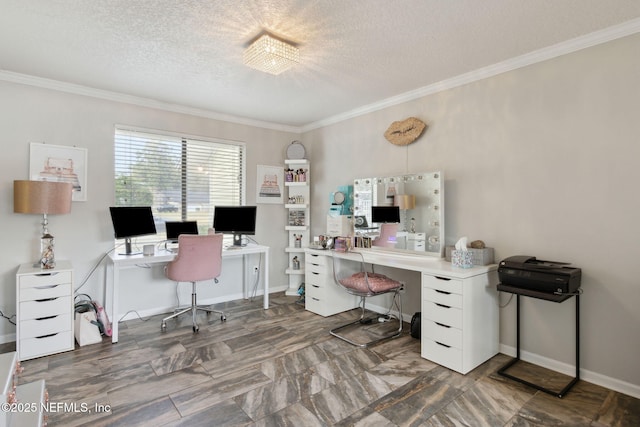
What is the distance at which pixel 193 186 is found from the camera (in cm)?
423

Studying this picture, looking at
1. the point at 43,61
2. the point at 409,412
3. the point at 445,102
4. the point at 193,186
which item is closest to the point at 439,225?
the point at 445,102

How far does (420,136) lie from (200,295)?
331cm

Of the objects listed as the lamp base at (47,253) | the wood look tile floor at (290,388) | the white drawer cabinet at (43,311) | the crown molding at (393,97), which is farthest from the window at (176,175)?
the wood look tile floor at (290,388)

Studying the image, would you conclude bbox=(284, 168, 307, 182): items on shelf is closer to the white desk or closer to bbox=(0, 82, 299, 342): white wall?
bbox=(0, 82, 299, 342): white wall

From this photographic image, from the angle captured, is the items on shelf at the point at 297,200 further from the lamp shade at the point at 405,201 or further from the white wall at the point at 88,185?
the lamp shade at the point at 405,201

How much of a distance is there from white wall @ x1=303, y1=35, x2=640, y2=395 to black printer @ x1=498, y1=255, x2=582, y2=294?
215 mm

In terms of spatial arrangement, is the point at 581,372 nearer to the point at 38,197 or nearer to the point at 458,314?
the point at 458,314

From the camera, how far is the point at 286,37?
2408mm

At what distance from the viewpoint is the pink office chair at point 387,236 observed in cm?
367

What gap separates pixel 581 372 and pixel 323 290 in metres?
2.37

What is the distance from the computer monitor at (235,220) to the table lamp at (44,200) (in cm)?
156

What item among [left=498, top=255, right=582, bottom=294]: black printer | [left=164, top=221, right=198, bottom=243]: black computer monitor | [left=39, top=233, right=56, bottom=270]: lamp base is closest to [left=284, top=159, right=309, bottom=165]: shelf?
[left=164, top=221, right=198, bottom=243]: black computer monitor

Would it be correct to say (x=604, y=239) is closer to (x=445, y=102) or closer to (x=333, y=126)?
→ (x=445, y=102)

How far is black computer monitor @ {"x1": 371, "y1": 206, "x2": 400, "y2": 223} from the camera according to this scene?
143 inches
